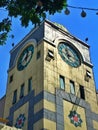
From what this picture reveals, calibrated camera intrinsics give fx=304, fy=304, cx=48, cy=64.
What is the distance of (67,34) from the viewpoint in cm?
4172

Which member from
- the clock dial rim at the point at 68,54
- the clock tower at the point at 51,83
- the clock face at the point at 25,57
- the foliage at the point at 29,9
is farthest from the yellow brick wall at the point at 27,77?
the foliage at the point at 29,9

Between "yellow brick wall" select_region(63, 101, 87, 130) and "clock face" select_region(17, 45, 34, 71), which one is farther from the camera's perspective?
"clock face" select_region(17, 45, 34, 71)

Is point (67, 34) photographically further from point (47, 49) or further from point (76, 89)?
point (76, 89)

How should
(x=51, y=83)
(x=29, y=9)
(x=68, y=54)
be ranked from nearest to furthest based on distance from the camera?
(x=29, y=9) → (x=51, y=83) → (x=68, y=54)

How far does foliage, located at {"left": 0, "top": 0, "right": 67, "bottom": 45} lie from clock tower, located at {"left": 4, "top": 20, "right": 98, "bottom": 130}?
17.9 meters

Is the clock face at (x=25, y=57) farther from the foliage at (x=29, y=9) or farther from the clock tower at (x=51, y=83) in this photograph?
the foliage at (x=29, y=9)

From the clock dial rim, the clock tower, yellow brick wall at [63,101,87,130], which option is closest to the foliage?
the clock tower

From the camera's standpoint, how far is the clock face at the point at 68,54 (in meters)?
38.5

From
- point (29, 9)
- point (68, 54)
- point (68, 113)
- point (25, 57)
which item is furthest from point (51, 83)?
point (29, 9)

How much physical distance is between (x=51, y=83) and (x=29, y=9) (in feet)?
71.0

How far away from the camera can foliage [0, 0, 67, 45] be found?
1281 centimetres

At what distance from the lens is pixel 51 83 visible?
112 feet

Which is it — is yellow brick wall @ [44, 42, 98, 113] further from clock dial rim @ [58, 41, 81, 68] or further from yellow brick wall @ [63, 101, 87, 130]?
yellow brick wall @ [63, 101, 87, 130]

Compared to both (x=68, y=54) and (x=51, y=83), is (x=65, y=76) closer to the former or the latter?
(x=51, y=83)
